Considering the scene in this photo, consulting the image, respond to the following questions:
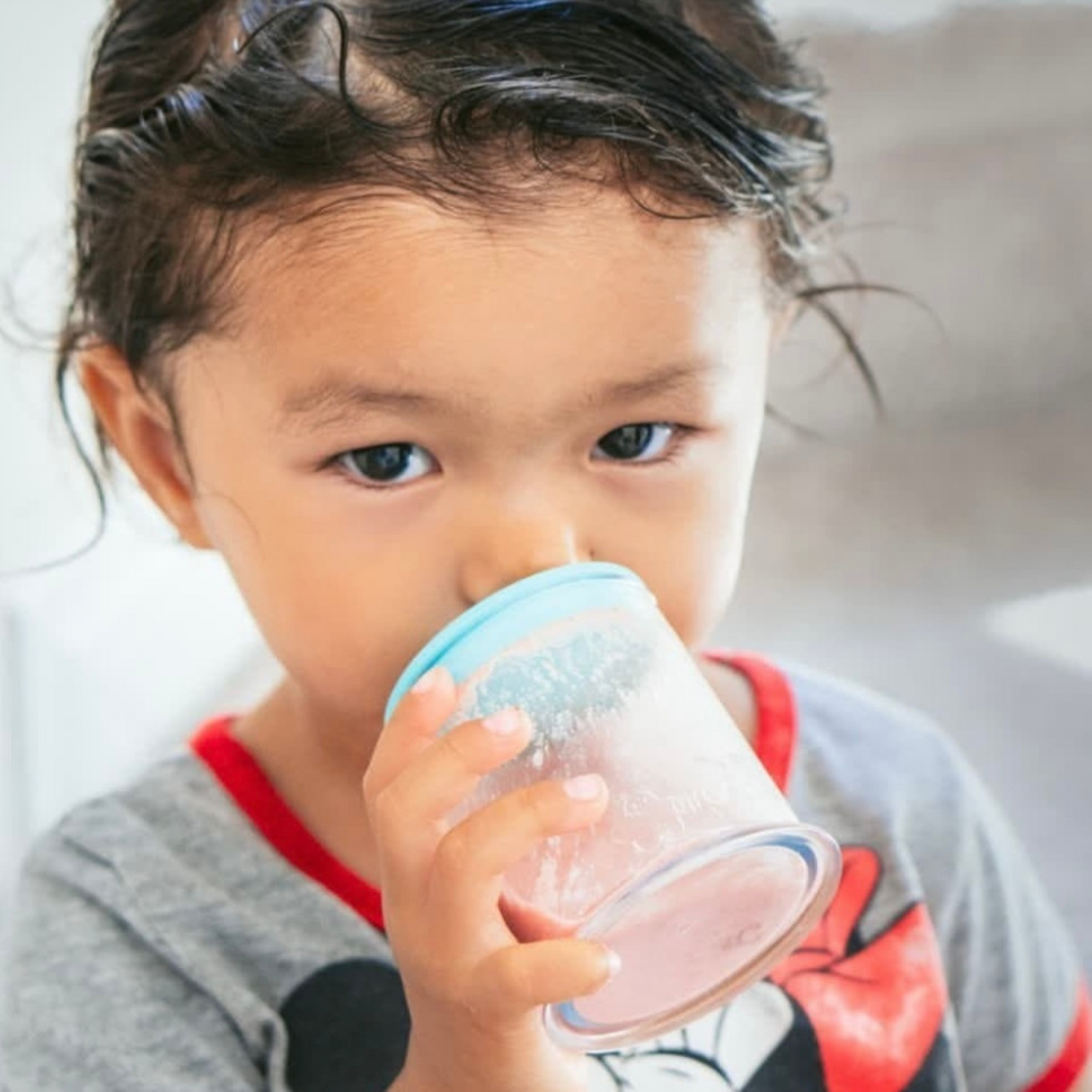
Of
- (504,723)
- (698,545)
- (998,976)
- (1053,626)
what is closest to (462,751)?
(504,723)

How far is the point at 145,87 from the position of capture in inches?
33.7

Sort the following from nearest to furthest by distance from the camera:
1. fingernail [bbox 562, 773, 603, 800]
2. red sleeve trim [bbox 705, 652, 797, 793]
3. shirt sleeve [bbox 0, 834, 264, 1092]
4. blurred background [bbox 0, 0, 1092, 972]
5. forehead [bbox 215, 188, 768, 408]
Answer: fingernail [bbox 562, 773, 603, 800]
forehead [bbox 215, 188, 768, 408]
shirt sleeve [bbox 0, 834, 264, 1092]
red sleeve trim [bbox 705, 652, 797, 793]
blurred background [bbox 0, 0, 1092, 972]

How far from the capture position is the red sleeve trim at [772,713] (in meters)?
1.00

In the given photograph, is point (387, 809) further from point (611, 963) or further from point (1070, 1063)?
point (1070, 1063)

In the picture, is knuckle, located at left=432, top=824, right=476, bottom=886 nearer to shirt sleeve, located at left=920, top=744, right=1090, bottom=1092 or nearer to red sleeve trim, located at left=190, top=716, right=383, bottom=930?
red sleeve trim, located at left=190, top=716, right=383, bottom=930

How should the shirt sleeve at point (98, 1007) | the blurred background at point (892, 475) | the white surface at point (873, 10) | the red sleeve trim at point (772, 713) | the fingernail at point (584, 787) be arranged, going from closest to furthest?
the fingernail at point (584, 787), the shirt sleeve at point (98, 1007), the red sleeve trim at point (772, 713), the blurred background at point (892, 475), the white surface at point (873, 10)

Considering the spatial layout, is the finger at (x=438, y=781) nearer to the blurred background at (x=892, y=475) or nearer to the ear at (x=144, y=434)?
the ear at (x=144, y=434)

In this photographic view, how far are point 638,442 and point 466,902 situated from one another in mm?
251

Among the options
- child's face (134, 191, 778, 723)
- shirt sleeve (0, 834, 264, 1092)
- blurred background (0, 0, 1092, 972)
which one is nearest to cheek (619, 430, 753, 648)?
child's face (134, 191, 778, 723)

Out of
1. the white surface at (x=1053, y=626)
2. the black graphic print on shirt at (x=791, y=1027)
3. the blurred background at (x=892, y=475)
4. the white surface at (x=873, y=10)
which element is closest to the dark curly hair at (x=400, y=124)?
the black graphic print on shirt at (x=791, y=1027)

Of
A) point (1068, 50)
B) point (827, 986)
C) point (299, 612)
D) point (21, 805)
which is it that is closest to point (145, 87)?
point (299, 612)

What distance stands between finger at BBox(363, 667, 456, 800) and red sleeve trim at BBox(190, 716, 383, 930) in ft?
0.85

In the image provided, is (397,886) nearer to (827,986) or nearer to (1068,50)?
(827,986)

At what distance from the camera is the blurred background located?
1.41 metres
